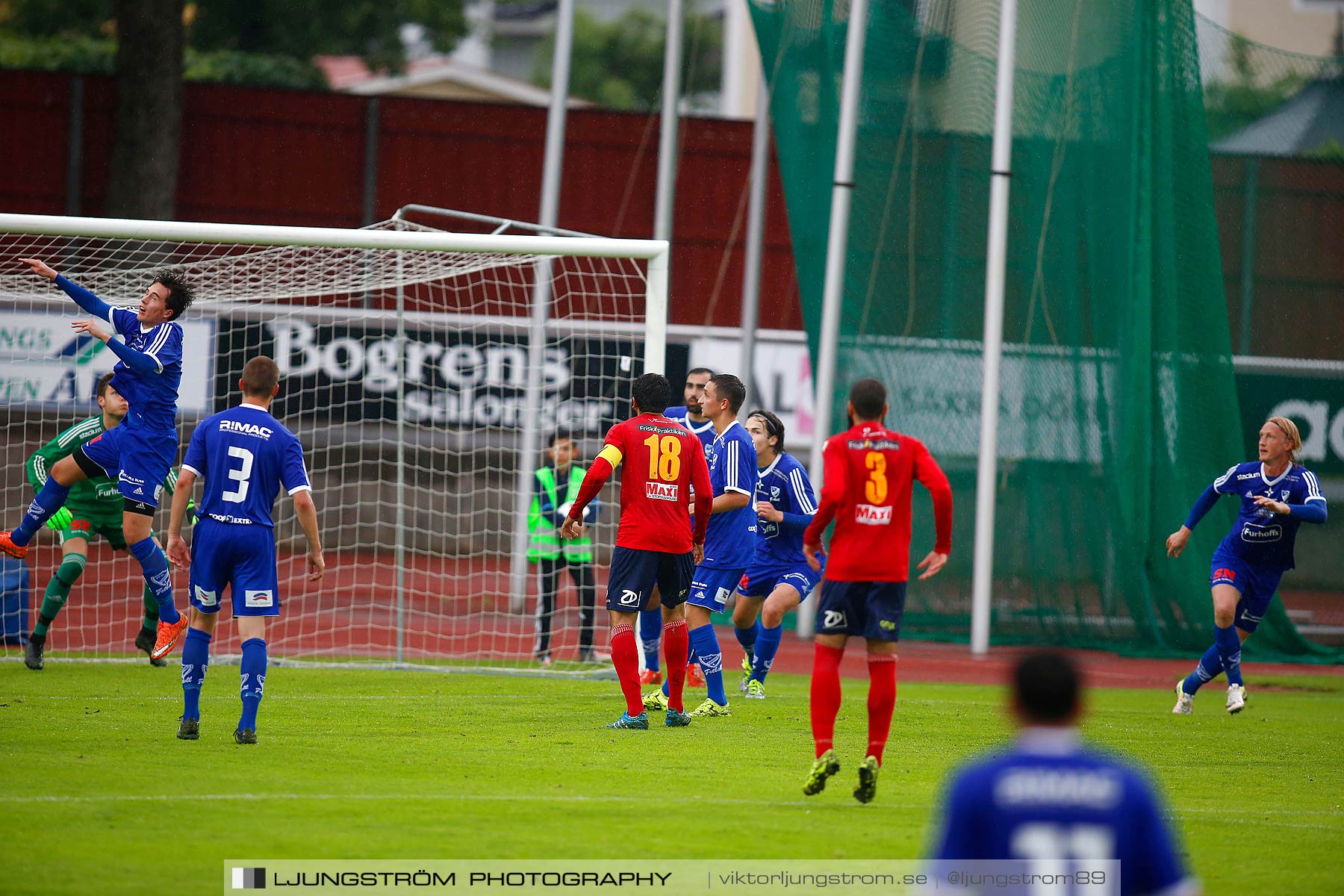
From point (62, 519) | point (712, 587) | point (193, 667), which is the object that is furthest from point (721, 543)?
point (62, 519)

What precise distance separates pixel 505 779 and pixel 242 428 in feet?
7.87

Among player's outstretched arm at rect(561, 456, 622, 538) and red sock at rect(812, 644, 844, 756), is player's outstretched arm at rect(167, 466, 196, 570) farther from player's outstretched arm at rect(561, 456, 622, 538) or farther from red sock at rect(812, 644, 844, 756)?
red sock at rect(812, 644, 844, 756)

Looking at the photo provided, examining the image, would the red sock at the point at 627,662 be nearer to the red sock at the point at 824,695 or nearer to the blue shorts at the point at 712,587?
the blue shorts at the point at 712,587

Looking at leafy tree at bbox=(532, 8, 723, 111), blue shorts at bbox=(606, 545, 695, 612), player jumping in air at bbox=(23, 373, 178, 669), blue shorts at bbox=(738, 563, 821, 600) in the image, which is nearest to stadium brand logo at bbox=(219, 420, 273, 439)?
blue shorts at bbox=(606, 545, 695, 612)

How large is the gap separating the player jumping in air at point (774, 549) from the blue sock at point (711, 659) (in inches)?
29.3

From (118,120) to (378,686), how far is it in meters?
13.7

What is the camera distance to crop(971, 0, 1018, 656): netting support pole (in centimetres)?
1353

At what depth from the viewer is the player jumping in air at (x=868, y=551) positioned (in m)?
6.79

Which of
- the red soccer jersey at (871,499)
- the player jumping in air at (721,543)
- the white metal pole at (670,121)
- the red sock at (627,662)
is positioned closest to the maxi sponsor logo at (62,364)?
the white metal pole at (670,121)

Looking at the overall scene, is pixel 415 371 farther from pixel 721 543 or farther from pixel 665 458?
pixel 665 458

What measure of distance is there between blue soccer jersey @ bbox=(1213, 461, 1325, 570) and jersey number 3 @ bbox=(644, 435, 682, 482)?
4.76m

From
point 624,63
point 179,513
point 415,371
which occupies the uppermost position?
point 624,63

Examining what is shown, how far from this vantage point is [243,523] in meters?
7.50

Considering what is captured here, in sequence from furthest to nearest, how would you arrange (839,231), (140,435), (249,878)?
1. (839,231)
2. (140,435)
3. (249,878)
